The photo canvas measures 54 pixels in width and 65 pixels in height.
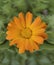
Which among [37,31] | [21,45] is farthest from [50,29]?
[21,45]

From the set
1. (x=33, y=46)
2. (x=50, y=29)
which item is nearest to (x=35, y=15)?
(x=50, y=29)

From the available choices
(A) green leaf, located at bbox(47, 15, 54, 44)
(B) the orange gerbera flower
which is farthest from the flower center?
(A) green leaf, located at bbox(47, 15, 54, 44)

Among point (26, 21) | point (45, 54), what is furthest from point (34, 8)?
point (45, 54)

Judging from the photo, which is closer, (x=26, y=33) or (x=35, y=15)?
(x=26, y=33)

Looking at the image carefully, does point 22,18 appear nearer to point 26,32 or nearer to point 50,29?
point 26,32

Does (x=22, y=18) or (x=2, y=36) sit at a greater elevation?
(x=22, y=18)

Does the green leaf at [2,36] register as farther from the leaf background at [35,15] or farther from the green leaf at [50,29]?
the green leaf at [50,29]
